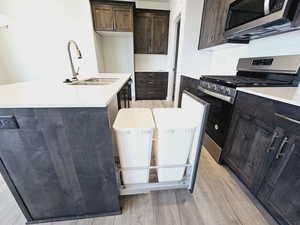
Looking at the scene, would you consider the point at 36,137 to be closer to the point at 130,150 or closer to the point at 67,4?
the point at 130,150

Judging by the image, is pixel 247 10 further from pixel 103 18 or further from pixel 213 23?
pixel 103 18

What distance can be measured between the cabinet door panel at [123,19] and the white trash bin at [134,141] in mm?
3228

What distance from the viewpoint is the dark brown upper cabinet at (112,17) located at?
3.28 metres

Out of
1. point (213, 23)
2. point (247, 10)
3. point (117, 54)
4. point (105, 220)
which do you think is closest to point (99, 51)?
point (117, 54)

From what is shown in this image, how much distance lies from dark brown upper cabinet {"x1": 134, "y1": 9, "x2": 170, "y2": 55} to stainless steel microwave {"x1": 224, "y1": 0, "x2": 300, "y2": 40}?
8.49 feet

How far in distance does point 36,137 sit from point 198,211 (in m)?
1.36

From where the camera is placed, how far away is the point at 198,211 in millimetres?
1124

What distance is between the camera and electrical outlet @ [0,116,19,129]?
722 millimetres

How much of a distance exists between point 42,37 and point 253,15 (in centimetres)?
421

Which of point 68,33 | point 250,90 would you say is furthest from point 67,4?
point 250,90

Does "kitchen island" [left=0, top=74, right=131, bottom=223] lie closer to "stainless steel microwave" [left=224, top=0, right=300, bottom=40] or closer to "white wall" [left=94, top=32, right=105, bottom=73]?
"stainless steel microwave" [left=224, top=0, right=300, bottom=40]

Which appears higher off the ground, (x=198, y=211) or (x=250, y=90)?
(x=250, y=90)

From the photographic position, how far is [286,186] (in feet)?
2.91

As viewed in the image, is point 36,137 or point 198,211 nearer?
point 36,137
